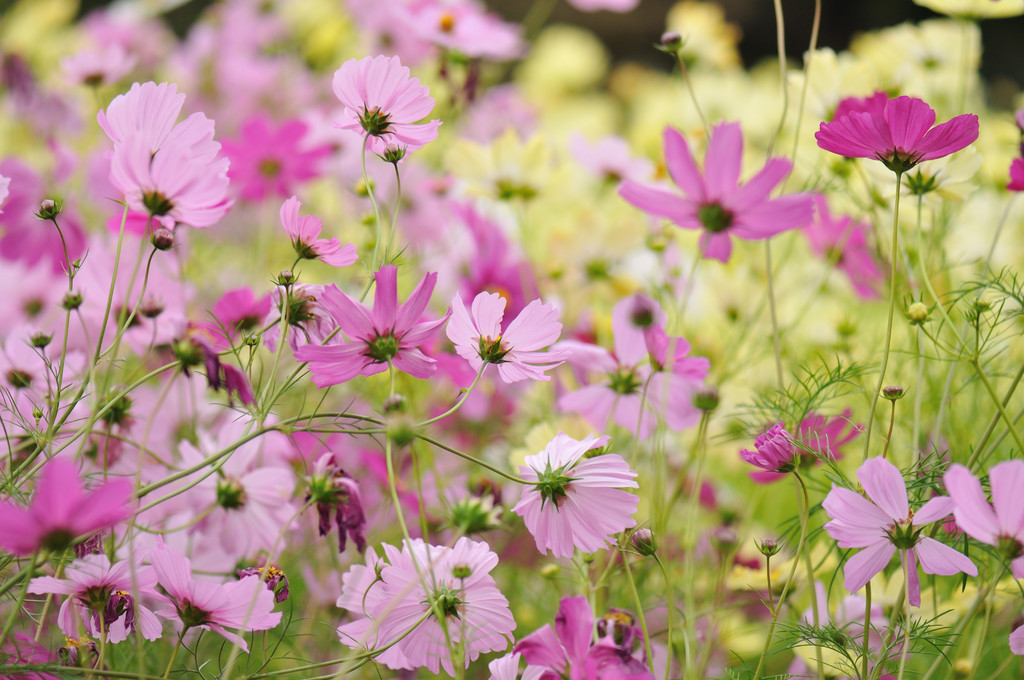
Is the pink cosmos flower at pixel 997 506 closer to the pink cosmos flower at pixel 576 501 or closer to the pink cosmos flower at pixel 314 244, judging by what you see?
the pink cosmos flower at pixel 576 501

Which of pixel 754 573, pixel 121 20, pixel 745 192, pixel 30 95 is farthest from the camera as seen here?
pixel 121 20

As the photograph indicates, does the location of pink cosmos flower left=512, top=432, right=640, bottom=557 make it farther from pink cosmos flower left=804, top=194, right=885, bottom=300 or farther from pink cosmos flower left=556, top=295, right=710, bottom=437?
pink cosmos flower left=804, top=194, right=885, bottom=300

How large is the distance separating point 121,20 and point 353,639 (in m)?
1.13

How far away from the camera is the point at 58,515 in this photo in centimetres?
Result: 27

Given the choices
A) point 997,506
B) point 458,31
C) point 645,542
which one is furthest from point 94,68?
point 997,506

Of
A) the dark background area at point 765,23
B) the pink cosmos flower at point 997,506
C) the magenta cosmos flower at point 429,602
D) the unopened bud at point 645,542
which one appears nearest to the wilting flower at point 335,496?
the magenta cosmos flower at point 429,602

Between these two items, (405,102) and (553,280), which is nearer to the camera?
(405,102)

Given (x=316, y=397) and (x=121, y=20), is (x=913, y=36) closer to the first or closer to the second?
(x=316, y=397)

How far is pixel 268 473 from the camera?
1.48 feet

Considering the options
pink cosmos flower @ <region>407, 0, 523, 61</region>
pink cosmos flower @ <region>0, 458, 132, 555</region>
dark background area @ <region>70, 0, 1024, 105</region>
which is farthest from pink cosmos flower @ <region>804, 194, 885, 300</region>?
dark background area @ <region>70, 0, 1024, 105</region>

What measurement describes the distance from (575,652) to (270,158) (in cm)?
54

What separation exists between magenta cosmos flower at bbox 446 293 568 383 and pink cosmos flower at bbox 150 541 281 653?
14cm

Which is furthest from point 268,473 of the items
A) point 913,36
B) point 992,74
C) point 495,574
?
point 992,74

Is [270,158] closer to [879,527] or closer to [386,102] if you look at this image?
[386,102]
